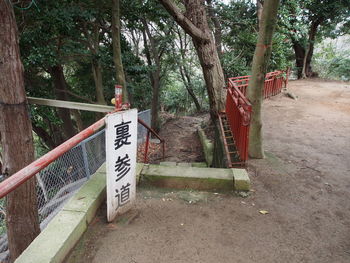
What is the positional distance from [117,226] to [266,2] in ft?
13.5

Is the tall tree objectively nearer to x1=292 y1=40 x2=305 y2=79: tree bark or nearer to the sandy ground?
x1=292 y1=40 x2=305 y2=79: tree bark

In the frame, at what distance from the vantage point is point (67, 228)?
2215 mm

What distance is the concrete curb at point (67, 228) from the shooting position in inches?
75.6

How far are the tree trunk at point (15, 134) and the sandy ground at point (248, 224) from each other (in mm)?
1036

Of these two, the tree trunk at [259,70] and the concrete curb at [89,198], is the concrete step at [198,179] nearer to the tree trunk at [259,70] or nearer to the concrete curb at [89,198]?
the concrete curb at [89,198]

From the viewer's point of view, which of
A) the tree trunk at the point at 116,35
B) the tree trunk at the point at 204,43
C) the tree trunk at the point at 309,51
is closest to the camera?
the tree trunk at the point at 204,43

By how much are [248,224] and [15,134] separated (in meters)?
2.94

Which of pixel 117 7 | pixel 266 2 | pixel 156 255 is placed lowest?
pixel 156 255

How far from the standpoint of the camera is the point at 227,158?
4.25m

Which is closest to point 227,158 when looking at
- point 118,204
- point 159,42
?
point 118,204

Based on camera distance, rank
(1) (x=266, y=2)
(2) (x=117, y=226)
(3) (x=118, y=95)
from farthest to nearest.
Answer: (1) (x=266, y=2), (2) (x=117, y=226), (3) (x=118, y=95)

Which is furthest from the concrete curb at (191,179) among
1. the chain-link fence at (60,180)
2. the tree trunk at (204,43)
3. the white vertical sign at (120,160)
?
the tree trunk at (204,43)

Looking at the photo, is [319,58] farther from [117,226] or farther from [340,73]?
[117,226]

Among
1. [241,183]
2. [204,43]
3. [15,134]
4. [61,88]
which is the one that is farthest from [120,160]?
[61,88]
